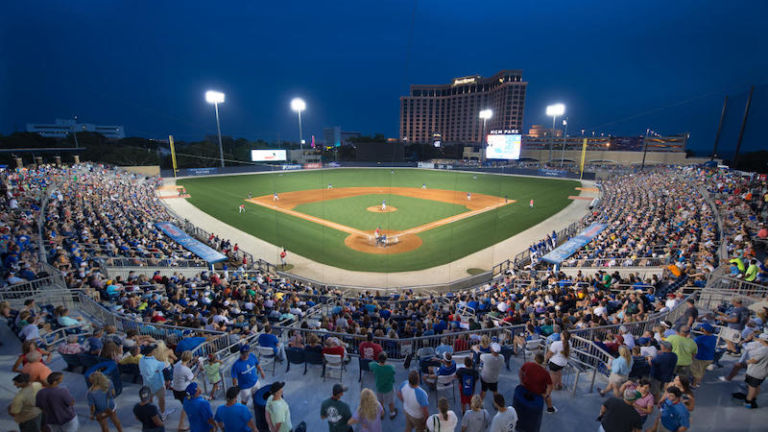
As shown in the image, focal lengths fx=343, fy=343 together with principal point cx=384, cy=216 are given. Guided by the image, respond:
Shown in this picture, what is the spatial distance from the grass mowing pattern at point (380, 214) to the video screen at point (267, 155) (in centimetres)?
3703

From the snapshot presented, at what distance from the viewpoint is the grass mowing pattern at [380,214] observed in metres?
28.4

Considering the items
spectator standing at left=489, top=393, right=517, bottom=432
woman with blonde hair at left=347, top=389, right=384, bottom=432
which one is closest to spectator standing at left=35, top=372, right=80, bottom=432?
woman with blonde hair at left=347, top=389, right=384, bottom=432

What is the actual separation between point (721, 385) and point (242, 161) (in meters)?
79.5

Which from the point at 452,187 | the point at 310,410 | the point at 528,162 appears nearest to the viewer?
the point at 310,410

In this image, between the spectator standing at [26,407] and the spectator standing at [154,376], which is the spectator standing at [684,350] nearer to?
the spectator standing at [154,376]

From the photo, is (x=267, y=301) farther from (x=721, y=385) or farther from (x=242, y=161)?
(x=242, y=161)

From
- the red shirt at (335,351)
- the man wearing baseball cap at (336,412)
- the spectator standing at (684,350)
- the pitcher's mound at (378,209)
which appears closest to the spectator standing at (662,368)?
the spectator standing at (684,350)

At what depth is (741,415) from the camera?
534 cm

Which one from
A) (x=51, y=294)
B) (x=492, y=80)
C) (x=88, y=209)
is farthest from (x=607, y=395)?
(x=492, y=80)

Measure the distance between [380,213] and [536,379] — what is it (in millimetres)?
27390

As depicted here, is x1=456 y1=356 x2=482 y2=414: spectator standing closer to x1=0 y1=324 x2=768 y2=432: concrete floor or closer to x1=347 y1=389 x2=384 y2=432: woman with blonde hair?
x1=0 y1=324 x2=768 y2=432: concrete floor

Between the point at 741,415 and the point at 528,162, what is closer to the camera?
the point at 741,415

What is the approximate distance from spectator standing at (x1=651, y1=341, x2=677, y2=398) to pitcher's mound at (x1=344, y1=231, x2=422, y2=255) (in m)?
16.2

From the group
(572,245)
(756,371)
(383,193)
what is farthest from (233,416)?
(383,193)
